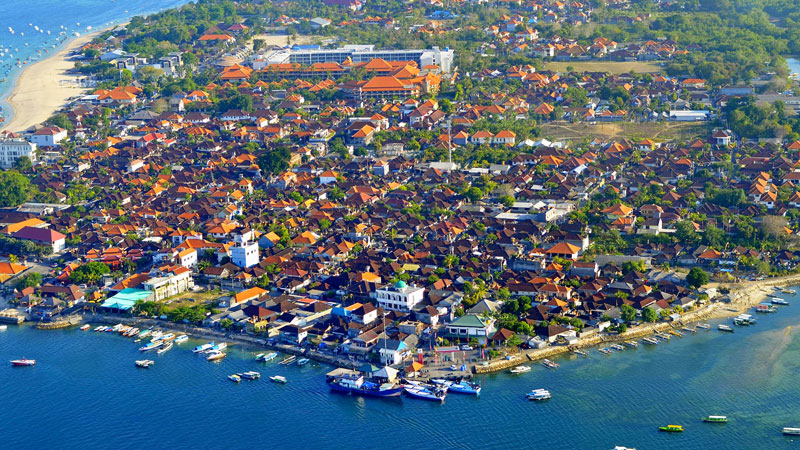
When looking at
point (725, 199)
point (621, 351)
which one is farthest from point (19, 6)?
point (621, 351)

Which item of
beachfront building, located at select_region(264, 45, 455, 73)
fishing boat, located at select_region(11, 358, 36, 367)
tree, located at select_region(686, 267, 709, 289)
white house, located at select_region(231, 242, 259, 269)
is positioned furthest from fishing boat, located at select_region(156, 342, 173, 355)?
beachfront building, located at select_region(264, 45, 455, 73)

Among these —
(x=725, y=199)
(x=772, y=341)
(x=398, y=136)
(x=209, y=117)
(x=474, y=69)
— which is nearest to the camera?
(x=772, y=341)

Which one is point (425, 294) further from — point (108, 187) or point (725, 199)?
point (108, 187)

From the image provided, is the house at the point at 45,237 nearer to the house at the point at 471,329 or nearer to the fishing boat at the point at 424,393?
the house at the point at 471,329

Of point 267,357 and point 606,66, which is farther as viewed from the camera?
point 606,66

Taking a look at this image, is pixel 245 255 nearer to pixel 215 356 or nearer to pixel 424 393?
pixel 215 356

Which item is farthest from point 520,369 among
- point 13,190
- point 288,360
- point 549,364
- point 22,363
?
point 13,190

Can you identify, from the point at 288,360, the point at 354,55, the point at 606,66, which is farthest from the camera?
the point at 354,55
